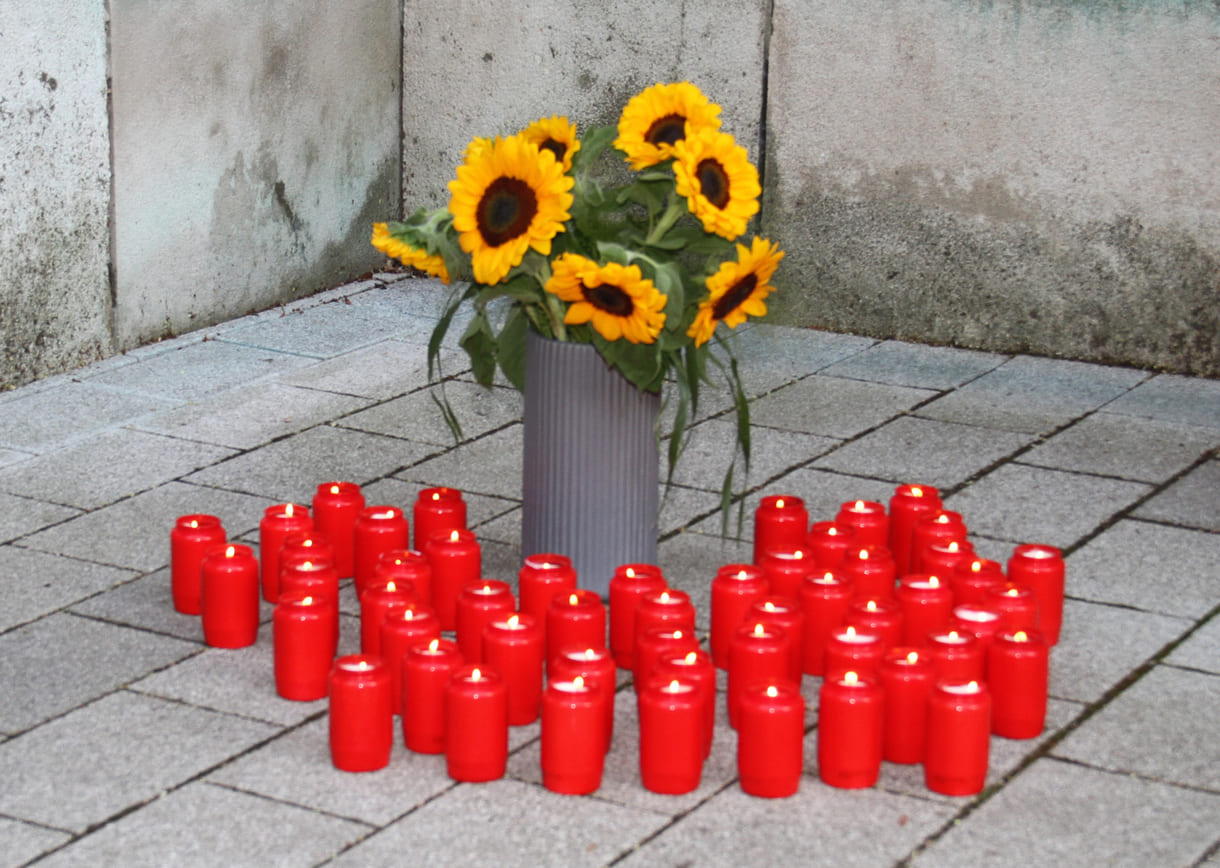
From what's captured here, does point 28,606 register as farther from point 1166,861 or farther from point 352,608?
point 1166,861

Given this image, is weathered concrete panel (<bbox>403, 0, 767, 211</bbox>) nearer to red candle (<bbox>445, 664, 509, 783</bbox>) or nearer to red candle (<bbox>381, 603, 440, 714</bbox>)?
red candle (<bbox>381, 603, 440, 714</bbox>)

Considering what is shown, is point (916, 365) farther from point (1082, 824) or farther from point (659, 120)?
point (1082, 824)

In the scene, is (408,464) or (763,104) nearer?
(408,464)

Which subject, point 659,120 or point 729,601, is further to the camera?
point 659,120

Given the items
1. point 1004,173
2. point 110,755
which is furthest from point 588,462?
point 1004,173

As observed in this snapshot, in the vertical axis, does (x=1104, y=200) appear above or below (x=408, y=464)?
above

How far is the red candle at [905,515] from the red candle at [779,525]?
9.0 inches

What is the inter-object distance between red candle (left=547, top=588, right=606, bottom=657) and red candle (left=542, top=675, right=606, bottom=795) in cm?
37

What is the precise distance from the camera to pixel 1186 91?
609 centimetres

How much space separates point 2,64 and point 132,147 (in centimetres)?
64

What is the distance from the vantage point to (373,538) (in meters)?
4.10

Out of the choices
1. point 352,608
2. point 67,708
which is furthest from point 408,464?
point 67,708

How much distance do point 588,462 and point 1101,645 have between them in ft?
4.04

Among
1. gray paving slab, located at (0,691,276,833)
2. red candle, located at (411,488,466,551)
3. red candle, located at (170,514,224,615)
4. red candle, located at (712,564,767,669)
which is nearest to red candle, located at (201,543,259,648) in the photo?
red candle, located at (170,514,224,615)
